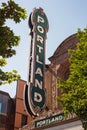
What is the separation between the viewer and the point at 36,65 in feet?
78.4

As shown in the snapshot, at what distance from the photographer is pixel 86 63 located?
A: 45.9 feet

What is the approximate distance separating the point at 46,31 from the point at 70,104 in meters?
13.9

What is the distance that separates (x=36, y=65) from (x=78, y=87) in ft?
34.4

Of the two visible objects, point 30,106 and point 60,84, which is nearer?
point 60,84

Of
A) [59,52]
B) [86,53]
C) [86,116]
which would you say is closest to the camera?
[86,116]

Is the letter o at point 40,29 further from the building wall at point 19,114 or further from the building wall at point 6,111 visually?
the building wall at point 6,111

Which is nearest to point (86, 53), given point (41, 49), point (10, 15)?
point (10, 15)

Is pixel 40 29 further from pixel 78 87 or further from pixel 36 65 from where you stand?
pixel 78 87

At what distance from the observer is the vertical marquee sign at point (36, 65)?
22.0 meters

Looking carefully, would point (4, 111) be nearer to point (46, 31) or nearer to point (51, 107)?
point (51, 107)

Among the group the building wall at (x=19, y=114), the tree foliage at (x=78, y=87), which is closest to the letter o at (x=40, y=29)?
the building wall at (x=19, y=114)

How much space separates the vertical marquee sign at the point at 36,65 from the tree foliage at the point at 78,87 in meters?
7.71

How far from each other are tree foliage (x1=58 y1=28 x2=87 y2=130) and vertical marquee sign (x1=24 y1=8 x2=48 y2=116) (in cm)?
771

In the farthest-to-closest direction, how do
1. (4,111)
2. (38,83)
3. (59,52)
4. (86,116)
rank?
(4,111) < (59,52) < (38,83) < (86,116)
